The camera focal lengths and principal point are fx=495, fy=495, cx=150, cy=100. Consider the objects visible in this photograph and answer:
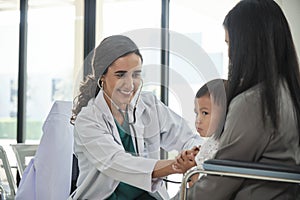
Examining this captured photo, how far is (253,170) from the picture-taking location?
4.09ft

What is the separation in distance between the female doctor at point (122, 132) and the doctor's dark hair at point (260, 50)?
0.31 m

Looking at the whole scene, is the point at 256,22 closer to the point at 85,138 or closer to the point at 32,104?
the point at 85,138

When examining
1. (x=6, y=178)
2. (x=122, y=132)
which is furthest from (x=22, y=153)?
(x=122, y=132)

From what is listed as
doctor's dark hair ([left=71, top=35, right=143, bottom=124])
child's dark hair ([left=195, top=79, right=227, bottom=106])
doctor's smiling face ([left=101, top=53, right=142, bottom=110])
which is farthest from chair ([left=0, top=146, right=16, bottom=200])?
child's dark hair ([left=195, top=79, right=227, bottom=106])

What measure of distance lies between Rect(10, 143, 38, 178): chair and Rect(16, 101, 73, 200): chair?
0.80 feet

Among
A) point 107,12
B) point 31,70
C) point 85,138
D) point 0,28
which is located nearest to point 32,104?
point 31,70

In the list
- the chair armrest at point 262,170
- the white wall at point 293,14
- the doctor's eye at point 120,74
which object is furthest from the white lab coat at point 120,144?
the white wall at point 293,14

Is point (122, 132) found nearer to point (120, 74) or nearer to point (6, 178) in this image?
point (120, 74)

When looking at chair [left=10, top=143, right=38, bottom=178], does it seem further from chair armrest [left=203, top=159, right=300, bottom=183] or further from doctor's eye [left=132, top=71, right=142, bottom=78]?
chair armrest [left=203, top=159, right=300, bottom=183]

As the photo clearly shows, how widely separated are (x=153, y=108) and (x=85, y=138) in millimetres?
253

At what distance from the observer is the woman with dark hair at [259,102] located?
1302mm

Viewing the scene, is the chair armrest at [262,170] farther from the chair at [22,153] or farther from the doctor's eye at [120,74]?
the chair at [22,153]

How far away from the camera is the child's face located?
4.94ft

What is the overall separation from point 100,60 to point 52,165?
54cm
